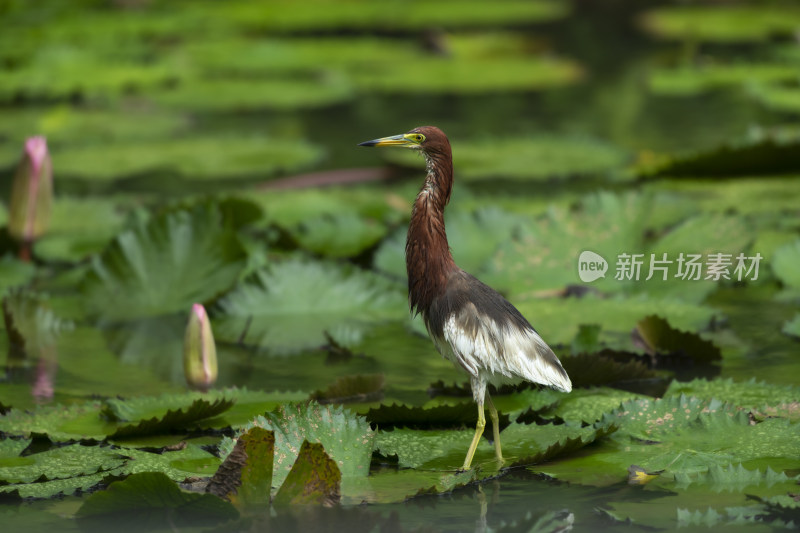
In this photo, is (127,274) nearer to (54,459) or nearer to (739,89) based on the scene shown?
(54,459)

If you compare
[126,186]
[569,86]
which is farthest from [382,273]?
[569,86]

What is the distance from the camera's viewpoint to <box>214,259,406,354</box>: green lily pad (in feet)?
15.1

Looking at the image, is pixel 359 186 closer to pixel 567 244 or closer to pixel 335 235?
pixel 335 235

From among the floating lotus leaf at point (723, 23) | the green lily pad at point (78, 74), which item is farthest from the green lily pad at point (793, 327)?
the floating lotus leaf at point (723, 23)

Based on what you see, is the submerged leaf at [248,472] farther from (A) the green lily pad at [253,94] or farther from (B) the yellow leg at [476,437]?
(A) the green lily pad at [253,94]

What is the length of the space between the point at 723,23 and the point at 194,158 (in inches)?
276

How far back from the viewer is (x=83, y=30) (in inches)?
420

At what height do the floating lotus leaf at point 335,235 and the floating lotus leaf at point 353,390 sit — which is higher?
the floating lotus leaf at point 335,235

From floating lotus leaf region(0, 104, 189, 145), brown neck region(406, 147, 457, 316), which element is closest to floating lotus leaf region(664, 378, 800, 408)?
brown neck region(406, 147, 457, 316)

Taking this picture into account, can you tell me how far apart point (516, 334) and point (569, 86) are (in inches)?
294

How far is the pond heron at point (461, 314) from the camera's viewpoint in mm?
Result: 3059

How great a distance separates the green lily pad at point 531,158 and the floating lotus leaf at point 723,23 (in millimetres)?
5092

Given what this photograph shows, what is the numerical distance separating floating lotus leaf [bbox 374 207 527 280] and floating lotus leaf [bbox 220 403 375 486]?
1.87m

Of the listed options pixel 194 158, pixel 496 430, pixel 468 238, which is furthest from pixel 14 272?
pixel 496 430
